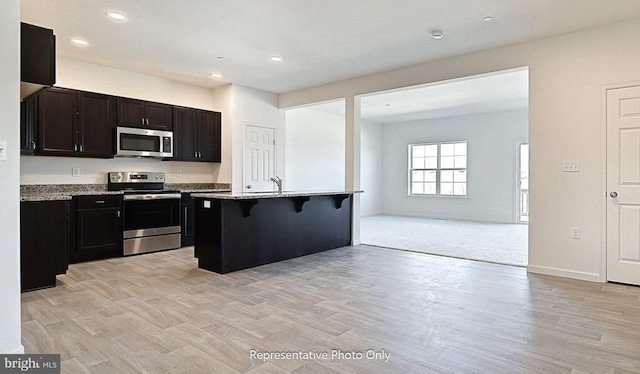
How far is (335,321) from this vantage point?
9.04ft

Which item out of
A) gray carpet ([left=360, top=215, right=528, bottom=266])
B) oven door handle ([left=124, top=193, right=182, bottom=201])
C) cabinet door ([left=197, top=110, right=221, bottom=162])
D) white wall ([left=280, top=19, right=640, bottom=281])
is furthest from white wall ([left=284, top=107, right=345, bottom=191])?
white wall ([left=280, top=19, right=640, bottom=281])

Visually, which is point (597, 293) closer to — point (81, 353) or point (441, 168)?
point (81, 353)

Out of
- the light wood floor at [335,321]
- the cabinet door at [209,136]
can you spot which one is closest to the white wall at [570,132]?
the light wood floor at [335,321]

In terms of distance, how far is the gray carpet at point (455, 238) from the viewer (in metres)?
5.25

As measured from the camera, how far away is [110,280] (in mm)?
3846

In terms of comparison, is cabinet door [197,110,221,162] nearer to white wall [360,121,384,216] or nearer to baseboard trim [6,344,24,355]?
baseboard trim [6,344,24,355]

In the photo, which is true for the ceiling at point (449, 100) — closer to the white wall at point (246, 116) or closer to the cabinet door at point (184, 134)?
the white wall at point (246, 116)

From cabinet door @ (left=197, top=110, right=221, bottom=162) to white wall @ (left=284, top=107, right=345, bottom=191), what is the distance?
1637mm

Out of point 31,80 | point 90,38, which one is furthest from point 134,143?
point 31,80

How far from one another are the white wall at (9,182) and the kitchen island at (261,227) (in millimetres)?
2041

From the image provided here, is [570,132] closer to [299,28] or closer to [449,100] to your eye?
[299,28]

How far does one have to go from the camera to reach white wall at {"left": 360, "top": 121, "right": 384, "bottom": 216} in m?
10.3

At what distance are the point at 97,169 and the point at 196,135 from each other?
1.53m

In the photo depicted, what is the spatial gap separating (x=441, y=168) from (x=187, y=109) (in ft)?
22.5
